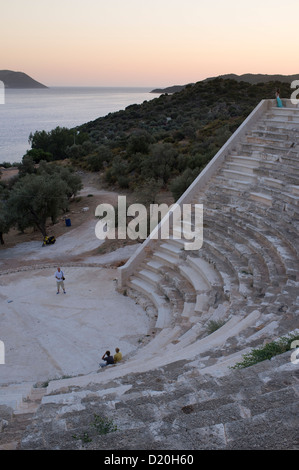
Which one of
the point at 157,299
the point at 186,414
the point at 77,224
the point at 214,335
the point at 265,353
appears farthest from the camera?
the point at 77,224

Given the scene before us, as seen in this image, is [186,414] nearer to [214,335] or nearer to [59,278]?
[214,335]

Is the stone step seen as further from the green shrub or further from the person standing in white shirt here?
the green shrub

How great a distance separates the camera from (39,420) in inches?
145

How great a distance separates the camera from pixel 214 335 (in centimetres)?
673

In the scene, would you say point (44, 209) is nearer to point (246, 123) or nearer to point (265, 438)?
point (246, 123)

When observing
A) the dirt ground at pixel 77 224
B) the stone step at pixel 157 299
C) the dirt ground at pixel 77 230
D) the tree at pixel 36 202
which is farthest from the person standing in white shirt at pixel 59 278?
the tree at pixel 36 202

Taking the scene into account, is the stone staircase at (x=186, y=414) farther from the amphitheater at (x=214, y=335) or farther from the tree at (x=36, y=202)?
the tree at (x=36, y=202)

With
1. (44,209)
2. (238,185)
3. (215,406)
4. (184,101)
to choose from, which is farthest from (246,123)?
(184,101)

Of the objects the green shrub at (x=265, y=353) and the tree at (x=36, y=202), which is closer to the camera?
the green shrub at (x=265, y=353)

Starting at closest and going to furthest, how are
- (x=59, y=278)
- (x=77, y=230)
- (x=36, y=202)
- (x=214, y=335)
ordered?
(x=214, y=335)
(x=59, y=278)
(x=36, y=202)
(x=77, y=230)

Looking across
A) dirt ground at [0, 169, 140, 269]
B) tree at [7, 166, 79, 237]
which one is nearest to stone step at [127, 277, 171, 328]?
dirt ground at [0, 169, 140, 269]

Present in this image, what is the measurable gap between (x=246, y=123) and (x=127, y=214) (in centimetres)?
774

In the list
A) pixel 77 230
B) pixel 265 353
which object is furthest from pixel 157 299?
pixel 77 230

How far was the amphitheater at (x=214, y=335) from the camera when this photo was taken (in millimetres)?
3191
